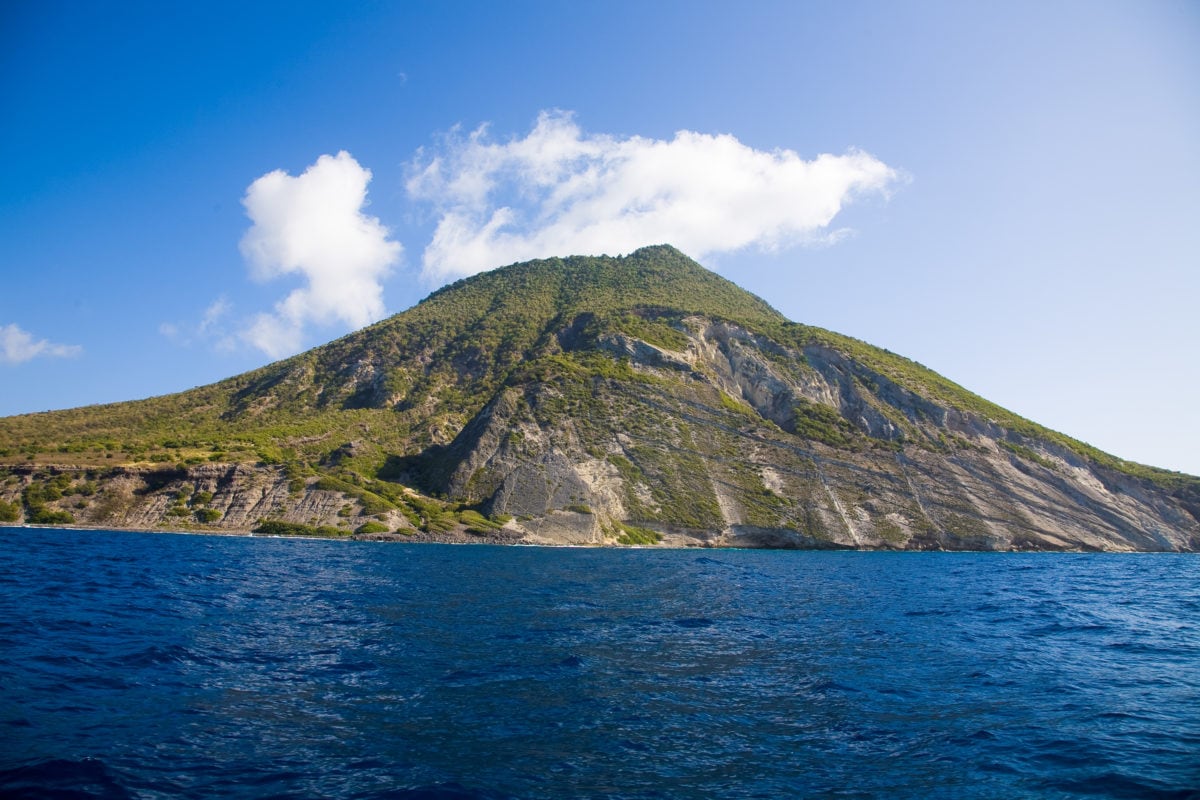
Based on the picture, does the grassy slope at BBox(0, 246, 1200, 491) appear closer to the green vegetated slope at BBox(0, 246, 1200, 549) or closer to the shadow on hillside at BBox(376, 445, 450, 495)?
the green vegetated slope at BBox(0, 246, 1200, 549)

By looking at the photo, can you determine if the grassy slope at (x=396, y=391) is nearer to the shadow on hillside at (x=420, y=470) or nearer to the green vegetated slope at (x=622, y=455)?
the green vegetated slope at (x=622, y=455)

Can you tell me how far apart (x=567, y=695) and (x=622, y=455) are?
93.5 m

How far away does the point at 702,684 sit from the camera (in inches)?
714

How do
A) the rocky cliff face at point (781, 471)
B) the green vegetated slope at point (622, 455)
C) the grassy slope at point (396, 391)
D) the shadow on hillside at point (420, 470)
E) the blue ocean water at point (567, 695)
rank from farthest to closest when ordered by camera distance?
the grassy slope at point (396, 391), the shadow on hillside at point (420, 470), the rocky cliff face at point (781, 471), the green vegetated slope at point (622, 455), the blue ocean water at point (567, 695)

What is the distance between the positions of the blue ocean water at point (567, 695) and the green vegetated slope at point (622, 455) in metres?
60.0

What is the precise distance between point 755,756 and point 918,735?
447 centimetres

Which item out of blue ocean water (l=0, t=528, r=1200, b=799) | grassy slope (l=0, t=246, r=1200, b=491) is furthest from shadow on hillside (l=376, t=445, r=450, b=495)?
blue ocean water (l=0, t=528, r=1200, b=799)

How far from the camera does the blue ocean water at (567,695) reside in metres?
11.6

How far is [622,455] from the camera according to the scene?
110000mm

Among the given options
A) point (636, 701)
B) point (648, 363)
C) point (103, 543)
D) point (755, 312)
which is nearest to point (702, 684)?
point (636, 701)

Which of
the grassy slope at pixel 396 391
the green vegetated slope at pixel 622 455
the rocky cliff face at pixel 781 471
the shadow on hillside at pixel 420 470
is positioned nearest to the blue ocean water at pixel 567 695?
the green vegetated slope at pixel 622 455

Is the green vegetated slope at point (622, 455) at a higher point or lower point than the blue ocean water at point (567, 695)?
higher

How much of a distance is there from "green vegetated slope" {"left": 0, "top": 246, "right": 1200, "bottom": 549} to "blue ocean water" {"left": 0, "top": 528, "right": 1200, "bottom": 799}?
60.0 m

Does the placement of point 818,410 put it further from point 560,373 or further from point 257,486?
point 257,486
